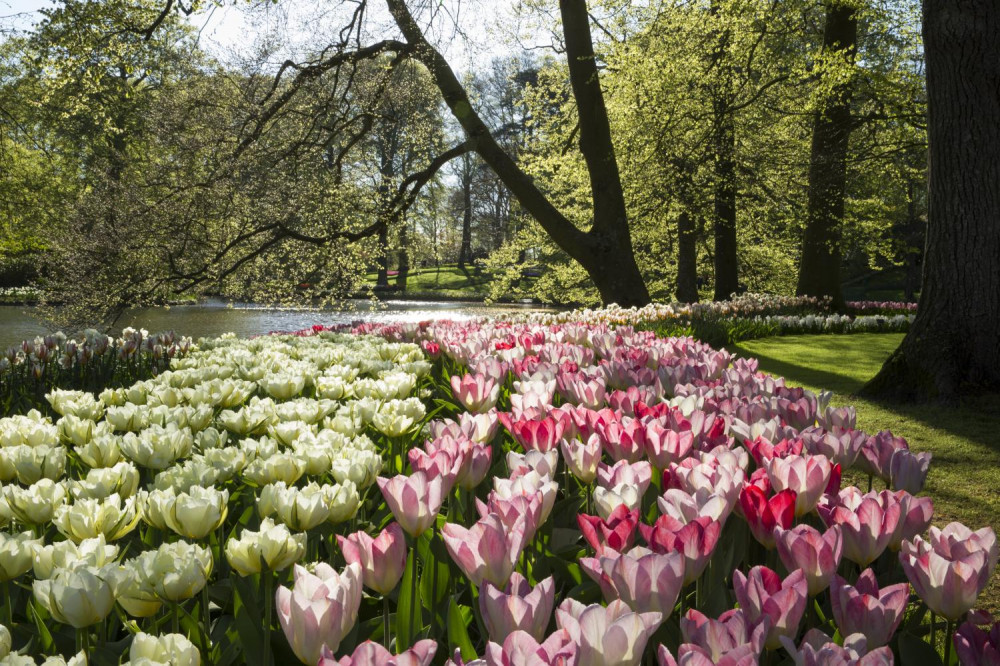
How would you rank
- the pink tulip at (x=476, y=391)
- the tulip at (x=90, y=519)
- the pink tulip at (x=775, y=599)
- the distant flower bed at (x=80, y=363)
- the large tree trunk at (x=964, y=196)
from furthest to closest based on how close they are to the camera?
the large tree trunk at (x=964, y=196) < the distant flower bed at (x=80, y=363) < the pink tulip at (x=476, y=391) < the tulip at (x=90, y=519) < the pink tulip at (x=775, y=599)

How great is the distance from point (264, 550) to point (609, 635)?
715mm

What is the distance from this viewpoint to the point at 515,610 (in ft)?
3.63

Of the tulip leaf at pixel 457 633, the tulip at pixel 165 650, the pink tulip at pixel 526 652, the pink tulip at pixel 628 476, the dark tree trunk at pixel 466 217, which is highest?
the dark tree trunk at pixel 466 217

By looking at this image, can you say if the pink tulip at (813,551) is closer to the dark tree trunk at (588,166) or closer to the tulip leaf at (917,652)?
the tulip leaf at (917,652)

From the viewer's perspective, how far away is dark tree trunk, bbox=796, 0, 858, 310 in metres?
13.6

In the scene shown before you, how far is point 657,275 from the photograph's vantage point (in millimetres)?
28234

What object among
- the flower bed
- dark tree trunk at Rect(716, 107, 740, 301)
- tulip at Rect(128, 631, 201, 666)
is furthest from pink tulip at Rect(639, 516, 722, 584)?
dark tree trunk at Rect(716, 107, 740, 301)

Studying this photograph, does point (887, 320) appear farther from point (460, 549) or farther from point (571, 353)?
point (460, 549)

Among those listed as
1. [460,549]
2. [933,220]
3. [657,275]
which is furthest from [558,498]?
[657,275]

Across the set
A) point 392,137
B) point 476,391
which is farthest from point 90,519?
point 392,137

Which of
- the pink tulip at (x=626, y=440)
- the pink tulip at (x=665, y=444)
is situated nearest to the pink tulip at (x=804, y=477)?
the pink tulip at (x=665, y=444)

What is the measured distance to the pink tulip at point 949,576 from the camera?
128 cm

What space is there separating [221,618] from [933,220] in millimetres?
5761

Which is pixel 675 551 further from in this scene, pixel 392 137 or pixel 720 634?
pixel 392 137
